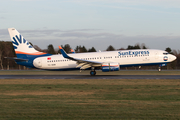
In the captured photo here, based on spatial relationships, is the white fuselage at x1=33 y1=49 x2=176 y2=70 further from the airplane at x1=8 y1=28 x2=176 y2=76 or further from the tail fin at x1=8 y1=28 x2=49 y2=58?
the tail fin at x1=8 y1=28 x2=49 y2=58

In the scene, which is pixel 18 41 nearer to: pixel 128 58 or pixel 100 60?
pixel 100 60

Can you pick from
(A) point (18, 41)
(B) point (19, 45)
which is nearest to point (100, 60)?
(B) point (19, 45)

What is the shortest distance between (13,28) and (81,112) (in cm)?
3403

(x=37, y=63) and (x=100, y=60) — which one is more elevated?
(x=100, y=60)

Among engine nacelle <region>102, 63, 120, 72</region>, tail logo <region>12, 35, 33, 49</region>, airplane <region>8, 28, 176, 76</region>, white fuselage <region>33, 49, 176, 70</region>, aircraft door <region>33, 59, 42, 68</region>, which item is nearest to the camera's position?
engine nacelle <region>102, 63, 120, 72</region>

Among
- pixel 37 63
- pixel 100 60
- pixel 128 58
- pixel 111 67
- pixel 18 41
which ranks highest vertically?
pixel 18 41

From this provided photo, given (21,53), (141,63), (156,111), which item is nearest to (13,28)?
(21,53)

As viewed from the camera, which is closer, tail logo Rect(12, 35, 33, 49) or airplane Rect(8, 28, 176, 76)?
airplane Rect(8, 28, 176, 76)

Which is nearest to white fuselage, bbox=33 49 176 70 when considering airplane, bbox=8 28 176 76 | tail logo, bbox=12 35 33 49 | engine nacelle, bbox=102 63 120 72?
airplane, bbox=8 28 176 76

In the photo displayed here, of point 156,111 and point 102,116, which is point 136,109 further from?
point 102,116

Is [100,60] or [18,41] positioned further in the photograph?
[18,41]

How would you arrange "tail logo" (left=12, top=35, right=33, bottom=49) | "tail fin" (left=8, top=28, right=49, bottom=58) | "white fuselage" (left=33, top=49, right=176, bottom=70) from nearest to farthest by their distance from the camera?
"white fuselage" (left=33, top=49, right=176, bottom=70) < "tail fin" (left=8, top=28, right=49, bottom=58) < "tail logo" (left=12, top=35, right=33, bottom=49)

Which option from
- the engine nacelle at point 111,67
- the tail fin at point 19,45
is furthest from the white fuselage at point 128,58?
the tail fin at point 19,45

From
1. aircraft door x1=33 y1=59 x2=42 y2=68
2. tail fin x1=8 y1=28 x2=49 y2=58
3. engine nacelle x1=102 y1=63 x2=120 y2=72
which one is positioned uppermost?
tail fin x1=8 y1=28 x2=49 y2=58
